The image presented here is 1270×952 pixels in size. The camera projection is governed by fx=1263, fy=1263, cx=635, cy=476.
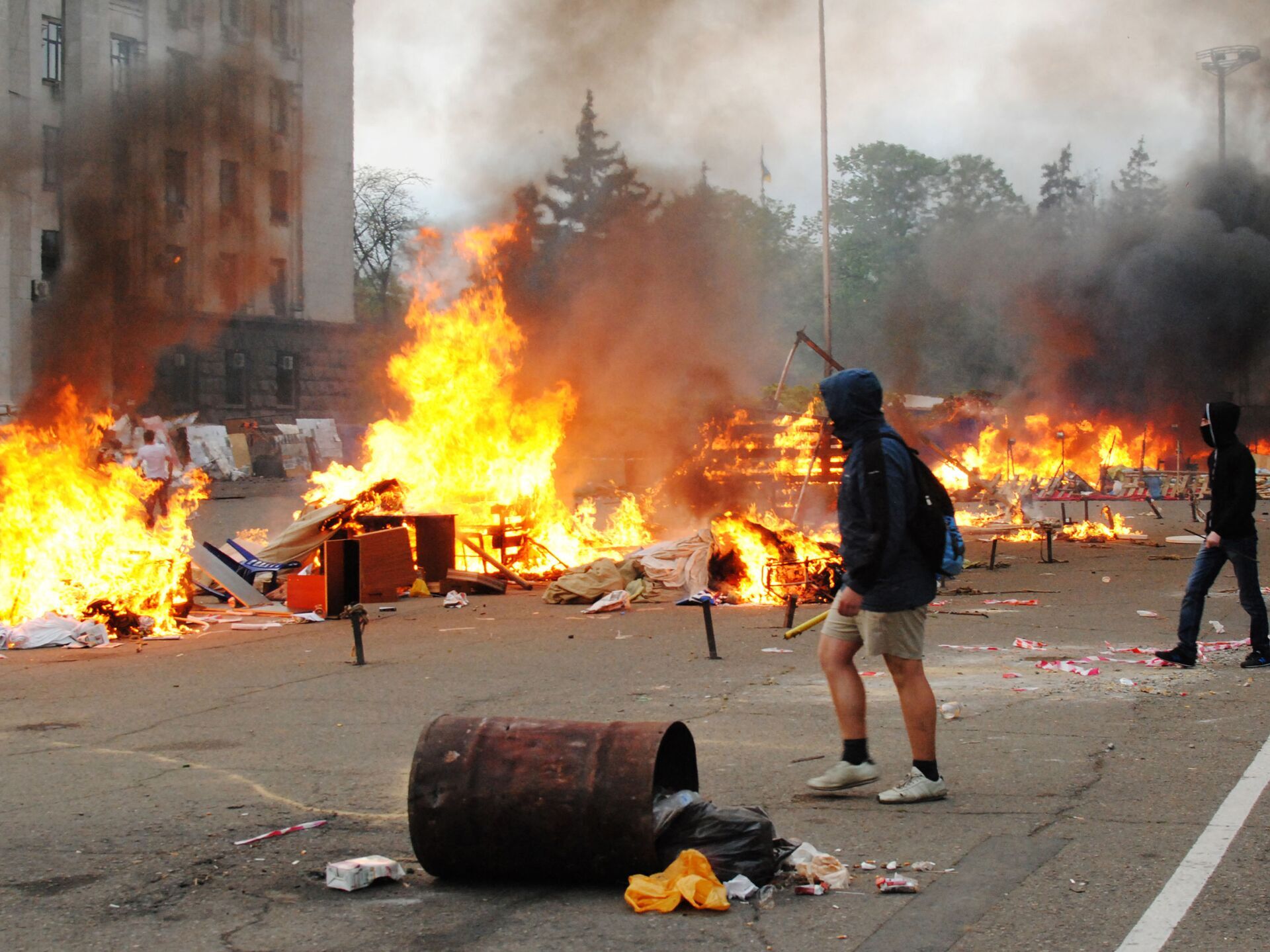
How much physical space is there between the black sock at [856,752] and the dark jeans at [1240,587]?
13.1 ft

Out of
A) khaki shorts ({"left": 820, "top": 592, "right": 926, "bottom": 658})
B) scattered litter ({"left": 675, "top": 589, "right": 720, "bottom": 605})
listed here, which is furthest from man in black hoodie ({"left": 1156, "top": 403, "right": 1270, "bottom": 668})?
scattered litter ({"left": 675, "top": 589, "right": 720, "bottom": 605})

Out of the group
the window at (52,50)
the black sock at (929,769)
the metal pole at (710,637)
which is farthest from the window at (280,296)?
the black sock at (929,769)

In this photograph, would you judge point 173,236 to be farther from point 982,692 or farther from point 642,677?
point 982,692

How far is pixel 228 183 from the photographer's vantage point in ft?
47.6

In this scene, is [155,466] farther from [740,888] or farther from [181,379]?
[740,888]

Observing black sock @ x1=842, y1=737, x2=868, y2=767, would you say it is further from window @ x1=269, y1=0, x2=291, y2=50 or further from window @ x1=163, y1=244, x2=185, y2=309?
window @ x1=269, y1=0, x2=291, y2=50

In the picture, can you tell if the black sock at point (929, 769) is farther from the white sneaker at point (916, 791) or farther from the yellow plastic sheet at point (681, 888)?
the yellow plastic sheet at point (681, 888)

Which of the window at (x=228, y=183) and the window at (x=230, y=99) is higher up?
the window at (x=230, y=99)

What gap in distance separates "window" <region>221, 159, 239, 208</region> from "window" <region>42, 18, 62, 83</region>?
227 centimetres

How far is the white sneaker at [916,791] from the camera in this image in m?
5.01

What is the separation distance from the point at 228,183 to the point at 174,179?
3.08ft

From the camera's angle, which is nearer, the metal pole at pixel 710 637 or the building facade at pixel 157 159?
the metal pole at pixel 710 637

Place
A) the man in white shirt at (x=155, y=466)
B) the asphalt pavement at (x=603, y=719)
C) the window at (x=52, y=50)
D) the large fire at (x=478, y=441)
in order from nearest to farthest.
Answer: the asphalt pavement at (x=603, y=719)
the window at (x=52, y=50)
the large fire at (x=478, y=441)
the man in white shirt at (x=155, y=466)

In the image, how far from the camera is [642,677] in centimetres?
839
